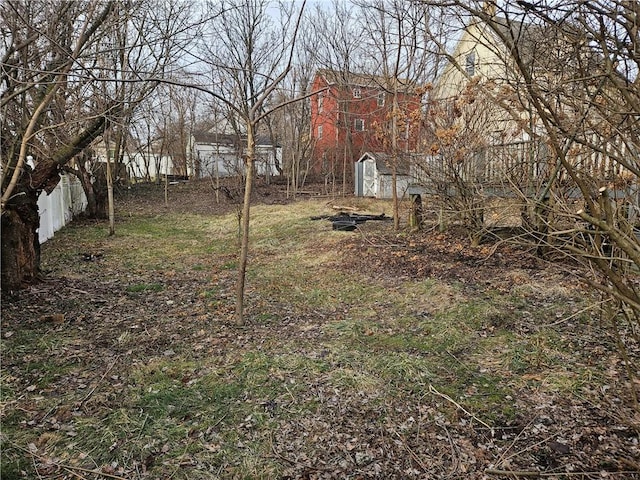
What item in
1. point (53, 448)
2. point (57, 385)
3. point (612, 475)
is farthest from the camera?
point (57, 385)

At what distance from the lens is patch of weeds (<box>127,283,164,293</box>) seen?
19.5 feet

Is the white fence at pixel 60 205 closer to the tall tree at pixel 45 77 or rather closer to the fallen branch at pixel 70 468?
the tall tree at pixel 45 77

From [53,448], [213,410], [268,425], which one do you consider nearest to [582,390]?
[268,425]

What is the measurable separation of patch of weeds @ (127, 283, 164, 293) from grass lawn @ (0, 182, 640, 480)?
0.15ft

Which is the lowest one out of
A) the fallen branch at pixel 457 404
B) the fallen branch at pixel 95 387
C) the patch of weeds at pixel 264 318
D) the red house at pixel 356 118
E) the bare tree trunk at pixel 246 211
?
the fallen branch at pixel 457 404

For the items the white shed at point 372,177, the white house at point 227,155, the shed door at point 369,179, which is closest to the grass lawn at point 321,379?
the white shed at point 372,177

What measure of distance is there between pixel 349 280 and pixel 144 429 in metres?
3.79

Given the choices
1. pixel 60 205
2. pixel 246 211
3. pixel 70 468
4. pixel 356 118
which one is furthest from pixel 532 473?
pixel 356 118

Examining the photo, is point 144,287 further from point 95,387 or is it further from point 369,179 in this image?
point 369,179

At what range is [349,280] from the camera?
6.26 meters

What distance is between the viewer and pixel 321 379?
3480 mm

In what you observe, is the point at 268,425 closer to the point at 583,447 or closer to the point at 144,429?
the point at 144,429

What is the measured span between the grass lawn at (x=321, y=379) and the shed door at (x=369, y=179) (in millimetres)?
11311

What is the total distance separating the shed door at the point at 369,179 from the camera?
57.1 feet
